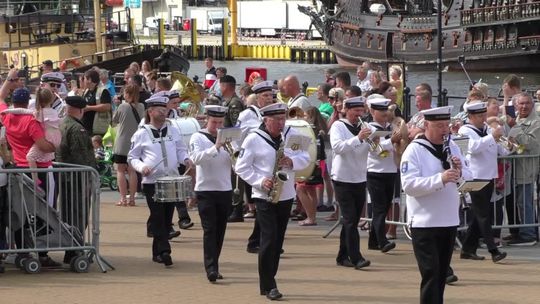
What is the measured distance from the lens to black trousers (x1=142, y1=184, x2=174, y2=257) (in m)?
12.8

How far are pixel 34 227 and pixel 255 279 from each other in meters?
2.24

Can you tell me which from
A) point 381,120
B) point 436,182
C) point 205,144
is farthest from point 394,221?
point 436,182

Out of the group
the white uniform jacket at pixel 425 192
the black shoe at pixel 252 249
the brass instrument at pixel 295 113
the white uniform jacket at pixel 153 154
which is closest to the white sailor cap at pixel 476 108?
the brass instrument at pixel 295 113

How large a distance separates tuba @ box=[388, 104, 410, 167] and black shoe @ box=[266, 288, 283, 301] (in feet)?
9.33

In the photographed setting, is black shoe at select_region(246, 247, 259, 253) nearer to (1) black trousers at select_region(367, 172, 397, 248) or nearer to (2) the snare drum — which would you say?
(1) black trousers at select_region(367, 172, 397, 248)

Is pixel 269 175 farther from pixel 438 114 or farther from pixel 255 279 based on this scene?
pixel 438 114

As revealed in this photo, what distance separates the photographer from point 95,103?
1984 centimetres

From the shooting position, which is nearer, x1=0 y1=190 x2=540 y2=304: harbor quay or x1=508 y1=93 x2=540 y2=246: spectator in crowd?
x1=0 y1=190 x2=540 y2=304: harbor quay

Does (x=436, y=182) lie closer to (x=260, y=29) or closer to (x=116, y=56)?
(x=116, y=56)

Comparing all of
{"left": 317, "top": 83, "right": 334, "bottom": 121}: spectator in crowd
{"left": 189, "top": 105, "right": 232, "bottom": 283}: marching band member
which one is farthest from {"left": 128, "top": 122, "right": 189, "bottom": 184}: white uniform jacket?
{"left": 317, "top": 83, "right": 334, "bottom": 121}: spectator in crowd

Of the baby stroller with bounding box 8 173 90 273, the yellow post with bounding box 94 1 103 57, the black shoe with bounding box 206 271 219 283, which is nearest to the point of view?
the black shoe with bounding box 206 271 219 283

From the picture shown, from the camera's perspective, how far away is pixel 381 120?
13375 millimetres

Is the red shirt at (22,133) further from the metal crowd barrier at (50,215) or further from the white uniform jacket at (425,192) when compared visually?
the white uniform jacket at (425,192)

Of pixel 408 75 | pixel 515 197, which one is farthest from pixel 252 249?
pixel 408 75
